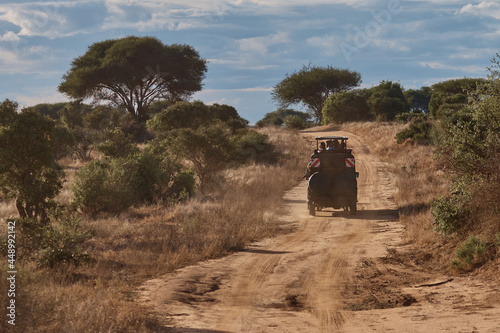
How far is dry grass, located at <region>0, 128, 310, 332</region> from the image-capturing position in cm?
715

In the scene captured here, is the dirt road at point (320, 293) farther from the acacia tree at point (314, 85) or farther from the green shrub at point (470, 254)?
the acacia tree at point (314, 85)

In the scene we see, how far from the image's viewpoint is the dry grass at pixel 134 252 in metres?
7.15

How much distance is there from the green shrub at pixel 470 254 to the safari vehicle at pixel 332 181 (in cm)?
700

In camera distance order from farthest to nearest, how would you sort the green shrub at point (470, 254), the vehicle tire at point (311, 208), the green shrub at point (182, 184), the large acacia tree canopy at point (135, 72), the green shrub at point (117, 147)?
the large acacia tree canopy at point (135, 72)
the green shrub at point (117, 147)
the green shrub at point (182, 184)
the vehicle tire at point (311, 208)
the green shrub at point (470, 254)

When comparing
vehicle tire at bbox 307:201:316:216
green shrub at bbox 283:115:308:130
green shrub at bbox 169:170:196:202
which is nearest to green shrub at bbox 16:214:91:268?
vehicle tire at bbox 307:201:316:216

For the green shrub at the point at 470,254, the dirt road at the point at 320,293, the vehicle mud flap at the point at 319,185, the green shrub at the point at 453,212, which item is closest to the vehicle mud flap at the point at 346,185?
the vehicle mud flap at the point at 319,185

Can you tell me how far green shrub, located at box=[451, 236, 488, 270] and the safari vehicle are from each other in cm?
700

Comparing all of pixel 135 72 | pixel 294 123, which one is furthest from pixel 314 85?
pixel 135 72

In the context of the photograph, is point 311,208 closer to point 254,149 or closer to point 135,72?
point 254,149

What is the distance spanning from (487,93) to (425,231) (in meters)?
4.08

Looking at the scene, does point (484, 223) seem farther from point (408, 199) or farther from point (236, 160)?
point (236, 160)

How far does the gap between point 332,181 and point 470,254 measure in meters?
8.14

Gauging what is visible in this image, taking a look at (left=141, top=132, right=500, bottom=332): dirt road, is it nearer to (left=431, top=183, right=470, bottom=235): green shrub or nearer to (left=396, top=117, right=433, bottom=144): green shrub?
(left=431, top=183, right=470, bottom=235): green shrub

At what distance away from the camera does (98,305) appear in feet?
25.4
